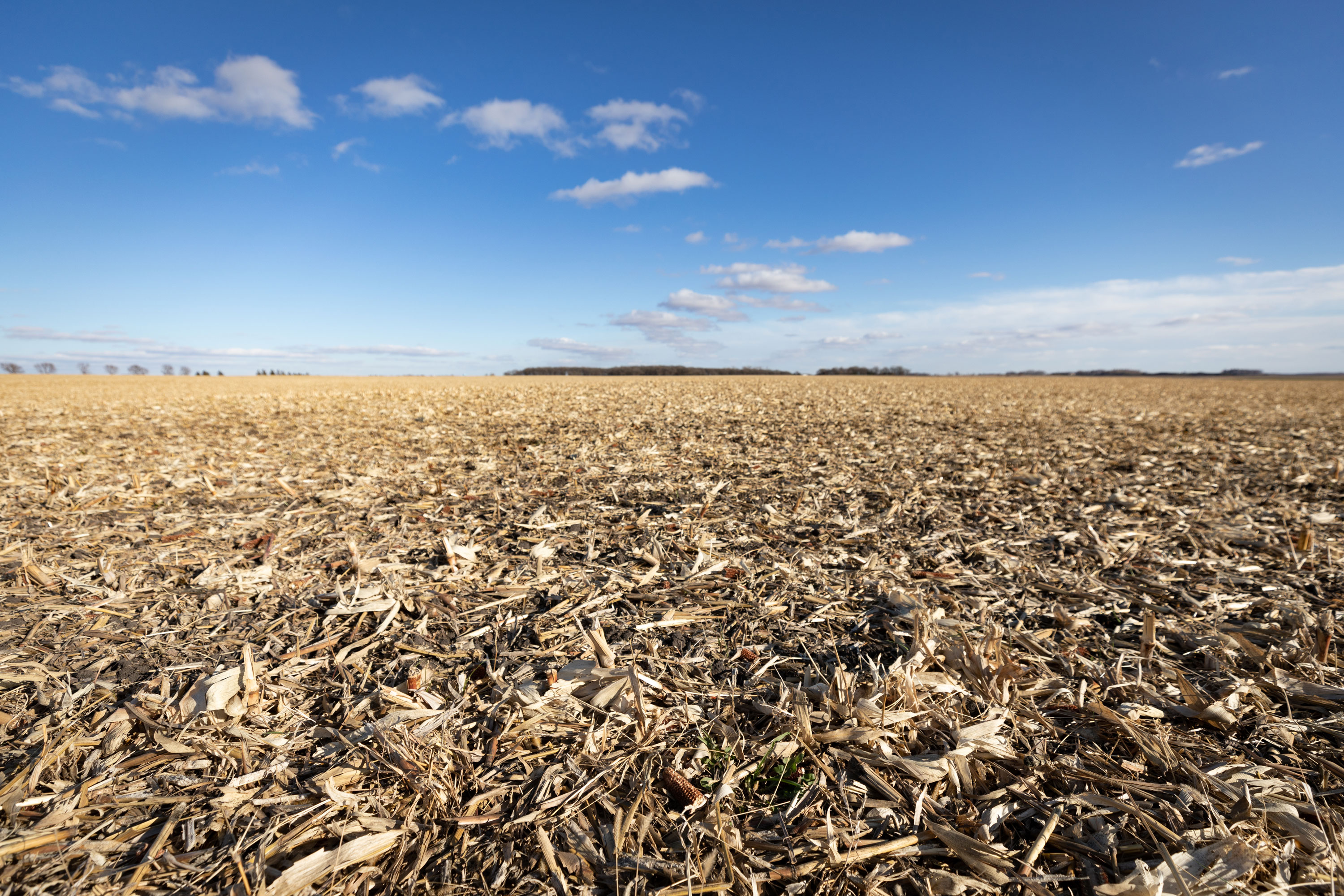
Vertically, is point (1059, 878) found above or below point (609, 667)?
below

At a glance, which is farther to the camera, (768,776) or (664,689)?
(664,689)

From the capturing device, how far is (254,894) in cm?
173

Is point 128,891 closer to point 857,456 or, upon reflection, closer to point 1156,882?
point 1156,882

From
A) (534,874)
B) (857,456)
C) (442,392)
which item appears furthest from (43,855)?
(442,392)

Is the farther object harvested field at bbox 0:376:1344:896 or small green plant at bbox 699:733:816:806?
small green plant at bbox 699:733:816:806

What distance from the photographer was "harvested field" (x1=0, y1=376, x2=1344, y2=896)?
1879 millimetres

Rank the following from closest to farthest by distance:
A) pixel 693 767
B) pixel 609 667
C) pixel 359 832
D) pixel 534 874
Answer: pixel 534 874 → pixel 359 832 → pixel 693 767 → pixel 609 667

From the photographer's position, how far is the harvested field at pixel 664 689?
1.88m

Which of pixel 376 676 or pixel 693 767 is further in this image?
pixel 376 676

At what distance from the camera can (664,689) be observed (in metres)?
2.67

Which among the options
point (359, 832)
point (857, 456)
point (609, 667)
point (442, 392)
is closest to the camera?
point (359, 832)

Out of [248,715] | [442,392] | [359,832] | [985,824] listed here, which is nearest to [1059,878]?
[985,824]

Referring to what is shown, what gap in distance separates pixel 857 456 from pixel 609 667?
6.47m

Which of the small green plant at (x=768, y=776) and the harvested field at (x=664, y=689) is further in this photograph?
the small green plant at (x=768, y=776)
